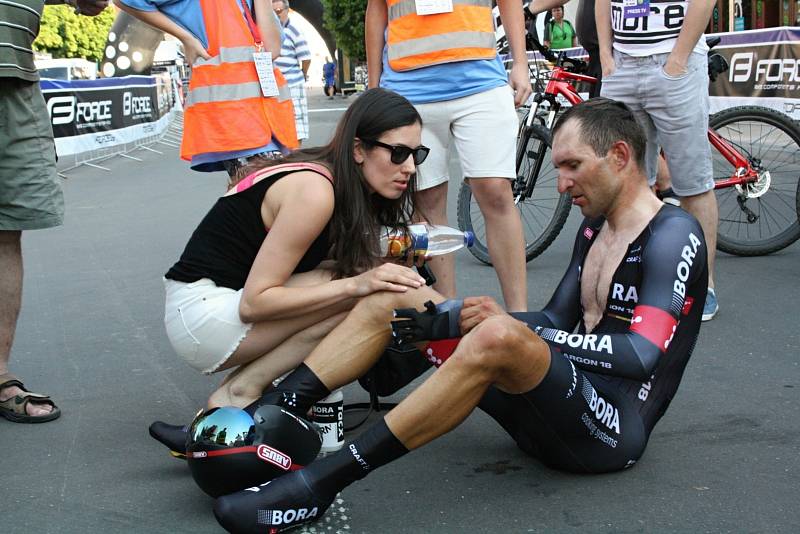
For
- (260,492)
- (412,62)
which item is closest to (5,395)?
(260,492)

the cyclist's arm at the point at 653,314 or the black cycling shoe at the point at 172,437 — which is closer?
the cyclist's arm at the point at 653,314

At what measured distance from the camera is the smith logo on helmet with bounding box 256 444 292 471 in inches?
122

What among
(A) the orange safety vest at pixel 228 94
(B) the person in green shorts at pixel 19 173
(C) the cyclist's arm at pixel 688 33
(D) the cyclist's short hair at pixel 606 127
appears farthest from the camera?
(C) the cyclist's arm at pixel 688 33

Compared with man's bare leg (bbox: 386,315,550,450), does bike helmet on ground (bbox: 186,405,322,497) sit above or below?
below

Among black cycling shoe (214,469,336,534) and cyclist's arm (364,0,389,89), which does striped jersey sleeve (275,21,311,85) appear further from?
black cycling shoe (214,469,336,534)

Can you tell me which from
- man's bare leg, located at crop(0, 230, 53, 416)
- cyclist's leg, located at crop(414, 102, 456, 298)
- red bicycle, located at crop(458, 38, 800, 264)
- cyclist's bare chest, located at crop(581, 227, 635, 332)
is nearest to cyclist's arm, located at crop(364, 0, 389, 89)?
cyclist's leg, located at crop(414, 102, 456, 298)

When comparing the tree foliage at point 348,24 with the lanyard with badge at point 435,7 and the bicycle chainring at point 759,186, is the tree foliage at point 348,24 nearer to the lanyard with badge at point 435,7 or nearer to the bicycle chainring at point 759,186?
the bicycle chainring at point 759,186

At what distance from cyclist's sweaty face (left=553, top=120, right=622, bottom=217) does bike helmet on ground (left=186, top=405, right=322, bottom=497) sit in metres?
1.08

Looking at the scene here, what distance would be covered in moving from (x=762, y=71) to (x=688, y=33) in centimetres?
619

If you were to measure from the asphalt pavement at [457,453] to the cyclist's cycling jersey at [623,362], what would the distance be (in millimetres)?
152

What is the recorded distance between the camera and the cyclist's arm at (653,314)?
3.08 meters

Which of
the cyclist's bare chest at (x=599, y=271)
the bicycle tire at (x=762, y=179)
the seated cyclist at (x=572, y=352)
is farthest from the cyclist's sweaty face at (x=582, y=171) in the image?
the bicycle tire at (x=762, y=179)

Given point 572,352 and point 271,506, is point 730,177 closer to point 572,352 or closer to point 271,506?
point 572,352

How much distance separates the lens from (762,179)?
6.43m
